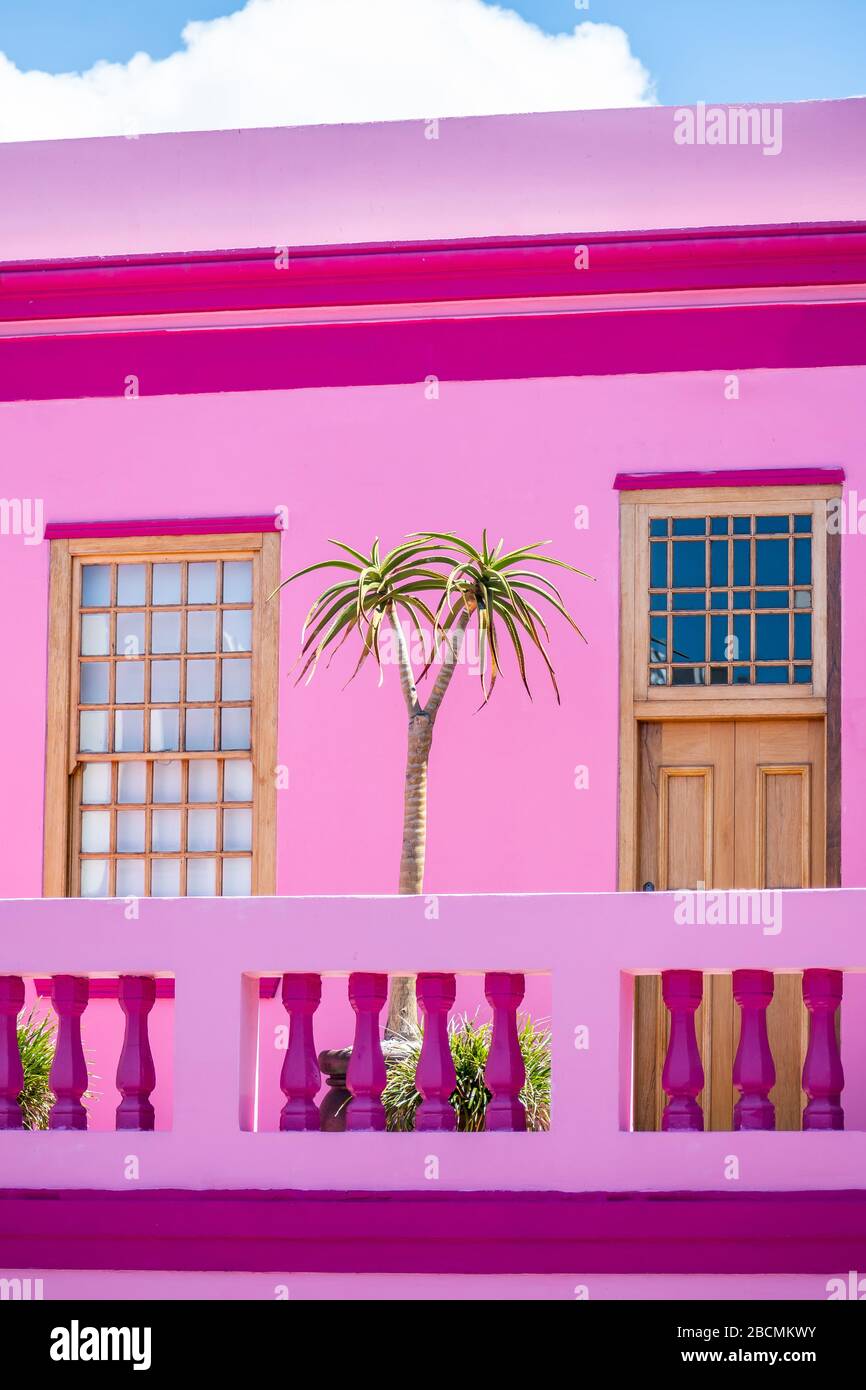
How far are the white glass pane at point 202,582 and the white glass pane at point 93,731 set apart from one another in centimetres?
64

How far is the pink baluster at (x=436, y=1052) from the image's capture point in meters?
4.97

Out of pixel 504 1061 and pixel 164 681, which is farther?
pixel 164 681

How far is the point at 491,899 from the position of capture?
4.96 meters

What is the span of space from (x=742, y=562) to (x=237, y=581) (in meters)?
2.13

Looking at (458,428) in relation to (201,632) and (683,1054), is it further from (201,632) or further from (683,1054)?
(683,1054)

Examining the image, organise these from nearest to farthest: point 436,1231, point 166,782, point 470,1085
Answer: point 436,1231 < point 470,1085 < point 166,782

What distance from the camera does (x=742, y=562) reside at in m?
7.77

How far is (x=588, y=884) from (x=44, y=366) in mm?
3292

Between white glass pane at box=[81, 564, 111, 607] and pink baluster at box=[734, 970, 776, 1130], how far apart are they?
164 inches

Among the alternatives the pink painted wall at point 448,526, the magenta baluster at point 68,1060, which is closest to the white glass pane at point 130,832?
the pink painted wall at point 448,526

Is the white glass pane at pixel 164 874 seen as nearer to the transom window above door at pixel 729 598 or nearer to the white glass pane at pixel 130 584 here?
the white glass pane at pixel 130 584

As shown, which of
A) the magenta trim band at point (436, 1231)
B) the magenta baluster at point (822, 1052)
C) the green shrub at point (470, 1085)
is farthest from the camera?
the green shrub at point (470, 1085)

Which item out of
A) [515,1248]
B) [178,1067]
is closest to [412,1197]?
[515,1248]

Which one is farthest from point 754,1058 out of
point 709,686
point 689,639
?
point 689,639
